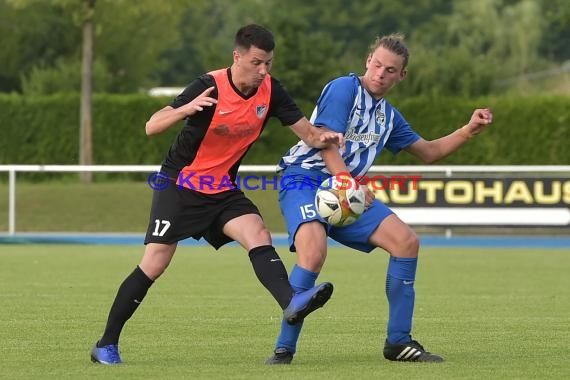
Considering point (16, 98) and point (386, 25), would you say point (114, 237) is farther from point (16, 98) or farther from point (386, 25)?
point (386, 25)

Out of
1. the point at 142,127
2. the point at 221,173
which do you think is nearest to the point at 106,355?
the point at 221,173

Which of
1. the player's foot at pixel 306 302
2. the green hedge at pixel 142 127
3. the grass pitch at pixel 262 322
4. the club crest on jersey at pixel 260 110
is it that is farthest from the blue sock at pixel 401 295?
the green hedge at pixel 142 127

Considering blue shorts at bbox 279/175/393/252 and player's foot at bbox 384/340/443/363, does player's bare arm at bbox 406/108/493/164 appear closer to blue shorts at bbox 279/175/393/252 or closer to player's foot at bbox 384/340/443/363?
blue shorts at bbox 279/175/393/252

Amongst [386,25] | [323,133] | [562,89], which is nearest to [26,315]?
[323,133]

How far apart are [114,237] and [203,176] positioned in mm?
14578

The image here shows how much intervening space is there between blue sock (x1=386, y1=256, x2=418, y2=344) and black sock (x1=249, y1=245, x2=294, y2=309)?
2.32 ft

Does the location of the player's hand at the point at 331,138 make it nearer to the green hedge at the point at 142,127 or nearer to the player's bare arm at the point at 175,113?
the player's bare arm at the point at 175,113

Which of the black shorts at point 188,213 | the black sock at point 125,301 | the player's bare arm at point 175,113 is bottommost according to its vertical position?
the black sock at point 125,301

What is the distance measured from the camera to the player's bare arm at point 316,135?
6.95 m

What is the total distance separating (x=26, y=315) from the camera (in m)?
9.80

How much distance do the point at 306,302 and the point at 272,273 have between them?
A: 421mm

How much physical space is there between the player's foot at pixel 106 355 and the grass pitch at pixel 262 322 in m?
0.07

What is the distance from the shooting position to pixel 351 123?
7.31m

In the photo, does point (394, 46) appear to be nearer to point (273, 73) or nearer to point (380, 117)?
point (380, 117)
